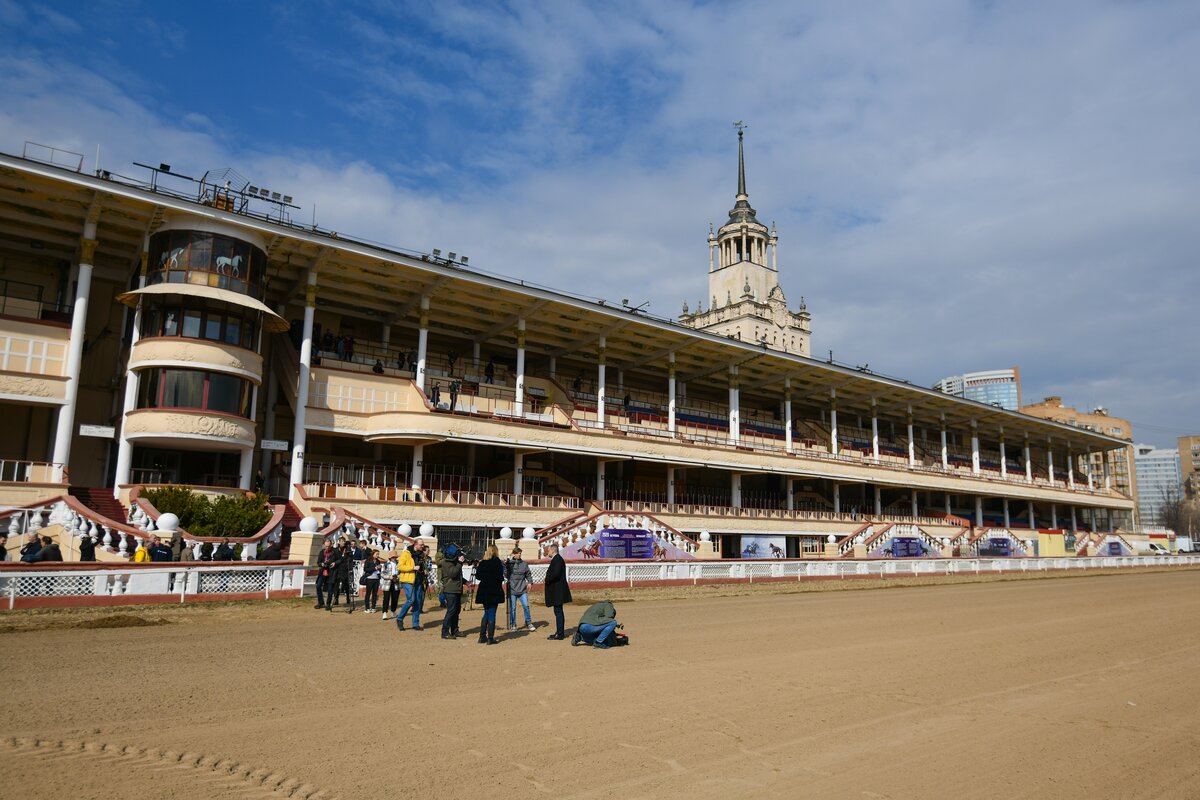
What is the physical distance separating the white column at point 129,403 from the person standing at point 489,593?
62.6 feet

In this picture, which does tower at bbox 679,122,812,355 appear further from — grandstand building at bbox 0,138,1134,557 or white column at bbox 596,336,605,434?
white column at bbox 596,336,605,434

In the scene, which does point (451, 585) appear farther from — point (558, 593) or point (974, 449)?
point (974, 449)

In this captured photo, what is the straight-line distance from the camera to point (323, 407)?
3266 cm

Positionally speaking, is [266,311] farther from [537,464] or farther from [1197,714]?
[1197,714]

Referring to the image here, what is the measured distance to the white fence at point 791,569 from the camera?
25438 mm

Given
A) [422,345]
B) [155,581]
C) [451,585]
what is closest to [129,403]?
[422,345]

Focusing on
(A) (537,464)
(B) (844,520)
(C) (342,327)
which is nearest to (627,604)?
Answer: (A) (537,464)

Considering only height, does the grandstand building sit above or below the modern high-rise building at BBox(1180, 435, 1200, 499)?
below

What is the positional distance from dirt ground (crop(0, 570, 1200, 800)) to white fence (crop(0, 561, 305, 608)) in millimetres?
893

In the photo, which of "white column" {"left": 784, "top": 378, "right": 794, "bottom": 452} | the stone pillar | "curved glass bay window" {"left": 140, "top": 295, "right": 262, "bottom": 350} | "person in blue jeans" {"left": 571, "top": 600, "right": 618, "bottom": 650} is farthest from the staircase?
"white column" {"left": 784, "top": 378, "right": 794, "bottom": 452}

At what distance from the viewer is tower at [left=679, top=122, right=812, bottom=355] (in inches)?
3959

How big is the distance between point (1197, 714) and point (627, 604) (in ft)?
44.1

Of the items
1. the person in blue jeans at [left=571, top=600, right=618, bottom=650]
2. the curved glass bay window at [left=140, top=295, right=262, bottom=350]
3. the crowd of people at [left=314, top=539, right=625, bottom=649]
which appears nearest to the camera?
the person in blue jeans at [left=571, top=600, right=618, bottom=650]

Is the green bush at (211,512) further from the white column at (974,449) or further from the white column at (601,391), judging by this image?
the white column at (974,449)
